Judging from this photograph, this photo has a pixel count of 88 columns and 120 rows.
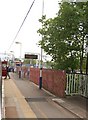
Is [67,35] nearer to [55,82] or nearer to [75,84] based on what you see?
[75,84]

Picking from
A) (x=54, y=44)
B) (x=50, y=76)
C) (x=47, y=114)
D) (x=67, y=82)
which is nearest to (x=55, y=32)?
(x=54, y=44)

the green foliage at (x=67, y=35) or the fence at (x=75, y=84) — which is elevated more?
the green foliage at (x=67, y=35)

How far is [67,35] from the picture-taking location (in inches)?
872

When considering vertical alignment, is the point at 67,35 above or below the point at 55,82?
above

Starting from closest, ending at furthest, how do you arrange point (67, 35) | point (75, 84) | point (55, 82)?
point (67, 35) < point (75, 84) < point (55, 82)

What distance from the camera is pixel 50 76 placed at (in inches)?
1104

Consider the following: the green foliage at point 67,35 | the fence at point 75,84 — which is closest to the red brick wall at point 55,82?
the fence at point 75,84

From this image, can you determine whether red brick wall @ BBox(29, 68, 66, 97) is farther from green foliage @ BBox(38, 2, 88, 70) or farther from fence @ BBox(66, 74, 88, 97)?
green foliage @ BBox(38, 2, 88, 70)

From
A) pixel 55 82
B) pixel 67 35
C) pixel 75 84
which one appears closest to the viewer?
pixel 67 35

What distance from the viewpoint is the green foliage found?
20.8 m

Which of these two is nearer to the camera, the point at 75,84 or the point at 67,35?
the point at 67,35

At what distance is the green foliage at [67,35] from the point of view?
20797 millimetres

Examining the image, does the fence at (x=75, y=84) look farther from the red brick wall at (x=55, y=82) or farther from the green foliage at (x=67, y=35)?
the green foliage at (x=67, y=35)

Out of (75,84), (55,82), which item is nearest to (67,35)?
(75,84)
